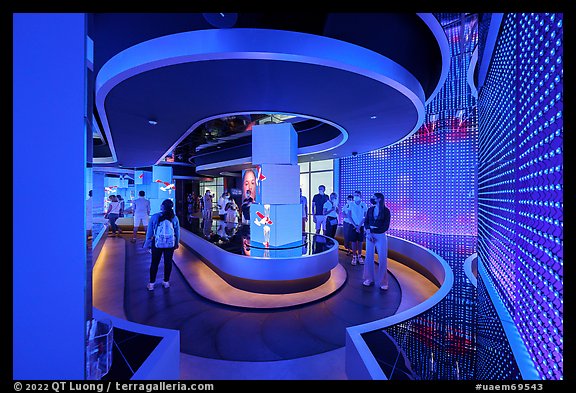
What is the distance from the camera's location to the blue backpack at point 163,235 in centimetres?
405

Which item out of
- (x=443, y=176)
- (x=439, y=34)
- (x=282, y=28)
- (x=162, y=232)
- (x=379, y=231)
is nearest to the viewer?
(x=439, y=34)

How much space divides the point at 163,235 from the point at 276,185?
7.97 feet

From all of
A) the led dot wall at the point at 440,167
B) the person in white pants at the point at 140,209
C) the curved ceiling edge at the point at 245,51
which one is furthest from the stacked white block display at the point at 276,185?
the person in white pants at the point at 140,209

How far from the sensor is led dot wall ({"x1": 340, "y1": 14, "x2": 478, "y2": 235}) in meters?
7.02

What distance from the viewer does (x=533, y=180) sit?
1.19 meters

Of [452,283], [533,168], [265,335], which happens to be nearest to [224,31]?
[533,168]

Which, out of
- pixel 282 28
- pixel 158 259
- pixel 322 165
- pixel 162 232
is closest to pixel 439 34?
pixel 282 28

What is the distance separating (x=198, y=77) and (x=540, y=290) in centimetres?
361

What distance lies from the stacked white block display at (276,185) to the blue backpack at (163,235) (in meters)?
1.85

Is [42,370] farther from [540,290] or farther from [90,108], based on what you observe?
[540,290]

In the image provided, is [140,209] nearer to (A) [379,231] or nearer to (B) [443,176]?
(A) [379,231]

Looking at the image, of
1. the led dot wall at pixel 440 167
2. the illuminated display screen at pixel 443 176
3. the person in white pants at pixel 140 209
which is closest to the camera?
the illuminated display screen at pixel 443 176

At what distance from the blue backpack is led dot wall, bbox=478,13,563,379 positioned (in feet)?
15.1

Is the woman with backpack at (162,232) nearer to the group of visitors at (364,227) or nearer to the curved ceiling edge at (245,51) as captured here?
the curved ceiling edge at (245,51)
